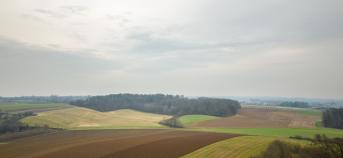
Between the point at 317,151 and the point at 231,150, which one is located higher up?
the point at 317,151

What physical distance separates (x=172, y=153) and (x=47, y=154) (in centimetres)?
1432

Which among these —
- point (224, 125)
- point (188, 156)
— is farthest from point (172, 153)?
point (224, 125)

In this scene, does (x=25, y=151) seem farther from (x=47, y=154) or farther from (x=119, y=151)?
(x=119, y=151)

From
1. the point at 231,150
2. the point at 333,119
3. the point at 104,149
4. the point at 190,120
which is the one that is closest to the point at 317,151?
the point at 231,150

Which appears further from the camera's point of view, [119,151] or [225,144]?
[225,144]

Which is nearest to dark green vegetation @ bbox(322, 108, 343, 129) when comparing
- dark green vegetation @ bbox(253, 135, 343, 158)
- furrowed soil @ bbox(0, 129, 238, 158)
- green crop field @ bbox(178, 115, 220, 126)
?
green crop field @ bbox(178, 115, 220, 126)

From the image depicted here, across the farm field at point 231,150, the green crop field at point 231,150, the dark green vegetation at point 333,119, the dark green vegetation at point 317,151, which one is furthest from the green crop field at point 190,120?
the dark green vegetation at point 317,151

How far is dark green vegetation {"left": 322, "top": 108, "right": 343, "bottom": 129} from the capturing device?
270 feet

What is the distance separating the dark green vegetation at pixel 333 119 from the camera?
3244 inches

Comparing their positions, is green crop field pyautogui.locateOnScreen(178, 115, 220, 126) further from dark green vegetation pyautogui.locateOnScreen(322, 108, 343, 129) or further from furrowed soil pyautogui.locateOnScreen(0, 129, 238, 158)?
furrowed soil pyautogui.locateOnScreen(0, 129, 238, 158)

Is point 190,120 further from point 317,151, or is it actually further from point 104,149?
point 317,151

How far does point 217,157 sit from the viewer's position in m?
33.2

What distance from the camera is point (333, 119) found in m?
84.7

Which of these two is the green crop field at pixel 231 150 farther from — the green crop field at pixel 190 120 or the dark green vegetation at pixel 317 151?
the green crop field at pixel 190 120
